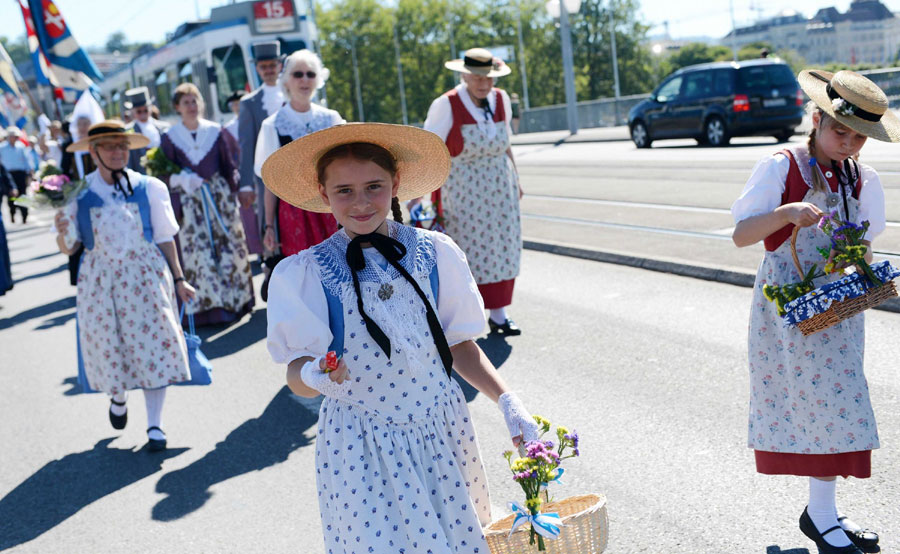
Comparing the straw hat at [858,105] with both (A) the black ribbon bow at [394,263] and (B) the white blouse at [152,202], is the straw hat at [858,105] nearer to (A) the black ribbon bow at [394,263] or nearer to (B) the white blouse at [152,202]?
(A) the black ribbon bow at [394,263]

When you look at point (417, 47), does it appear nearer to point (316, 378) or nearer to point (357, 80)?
point (357, 80)

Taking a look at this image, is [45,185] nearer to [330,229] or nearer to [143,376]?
[143,376]

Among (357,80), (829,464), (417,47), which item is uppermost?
(417,47)

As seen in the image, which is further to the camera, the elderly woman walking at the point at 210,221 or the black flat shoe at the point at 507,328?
the elderly woman walking at the point at 210,221

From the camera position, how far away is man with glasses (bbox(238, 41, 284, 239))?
8.41 meters

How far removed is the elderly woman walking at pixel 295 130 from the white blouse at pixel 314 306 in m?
3.76

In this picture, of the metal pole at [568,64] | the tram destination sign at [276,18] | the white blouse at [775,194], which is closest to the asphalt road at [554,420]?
the white blouse at [775,194]

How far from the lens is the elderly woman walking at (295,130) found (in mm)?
6766

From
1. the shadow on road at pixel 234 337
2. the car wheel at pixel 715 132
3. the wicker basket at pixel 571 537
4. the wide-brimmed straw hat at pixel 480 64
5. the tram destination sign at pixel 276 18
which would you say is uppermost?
the tram destination sign at pixel 276 18

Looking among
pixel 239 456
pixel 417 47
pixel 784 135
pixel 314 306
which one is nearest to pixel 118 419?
pixel 239 456

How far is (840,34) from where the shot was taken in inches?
7264

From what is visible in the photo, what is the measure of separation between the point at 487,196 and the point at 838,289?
14.6 ft

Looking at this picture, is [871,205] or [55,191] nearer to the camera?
[871,205]

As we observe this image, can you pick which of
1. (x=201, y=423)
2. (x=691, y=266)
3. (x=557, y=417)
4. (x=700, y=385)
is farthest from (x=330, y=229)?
(x=691, y=266)
